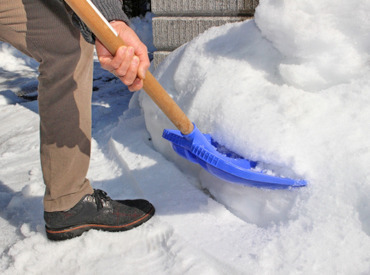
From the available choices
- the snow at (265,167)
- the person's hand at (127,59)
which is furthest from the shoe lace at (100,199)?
the person's hand at (127,59)

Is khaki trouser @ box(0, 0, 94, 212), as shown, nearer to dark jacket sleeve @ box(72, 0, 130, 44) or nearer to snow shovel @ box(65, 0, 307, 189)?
dark jacket sleeve @ box(72, 0, 130, 44)

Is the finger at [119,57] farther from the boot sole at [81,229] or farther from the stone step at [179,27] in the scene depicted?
the stone step at [179,27]

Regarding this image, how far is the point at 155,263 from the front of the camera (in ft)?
4.27

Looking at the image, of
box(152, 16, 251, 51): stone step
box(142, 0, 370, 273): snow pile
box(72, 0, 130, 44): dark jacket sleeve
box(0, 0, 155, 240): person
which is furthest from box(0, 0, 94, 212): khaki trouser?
box(152, 16, 251, 51): stone step

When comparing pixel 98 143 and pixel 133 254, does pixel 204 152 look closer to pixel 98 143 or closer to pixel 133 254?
pixel 133 254

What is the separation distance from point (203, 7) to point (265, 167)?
1628 mm

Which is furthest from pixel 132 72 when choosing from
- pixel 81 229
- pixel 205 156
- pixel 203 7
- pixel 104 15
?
pixel 203 7

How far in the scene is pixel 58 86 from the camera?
133 centimetres

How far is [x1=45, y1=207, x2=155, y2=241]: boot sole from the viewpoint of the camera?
1.45m

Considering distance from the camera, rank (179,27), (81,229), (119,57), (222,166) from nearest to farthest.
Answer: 1. (119,57)
2. (222,166)
3. (81,229)
4. (179,27)

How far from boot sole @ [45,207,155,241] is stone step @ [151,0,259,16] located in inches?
65.1

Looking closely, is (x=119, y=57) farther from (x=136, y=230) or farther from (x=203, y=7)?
(x=203, y=7)

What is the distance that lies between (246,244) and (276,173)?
283 mm

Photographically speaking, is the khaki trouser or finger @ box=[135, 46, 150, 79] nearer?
finger @ box=[135, 46, 150, 79]
